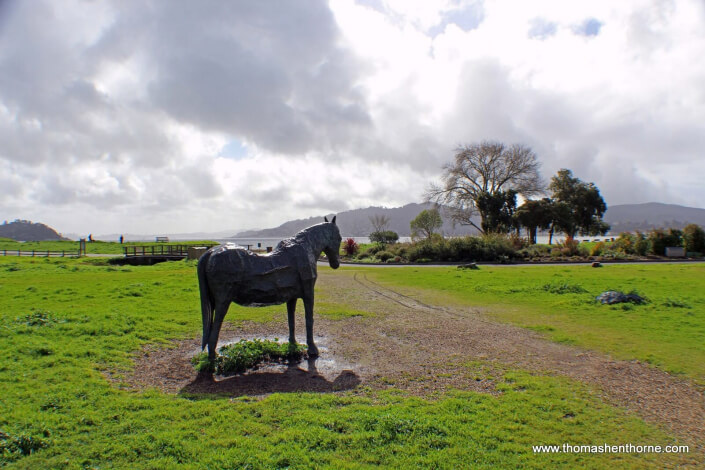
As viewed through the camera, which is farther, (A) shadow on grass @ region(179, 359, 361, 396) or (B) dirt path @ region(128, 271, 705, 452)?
(A) shadow on grass @ region(179, 359, 361, 396)

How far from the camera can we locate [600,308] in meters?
12.3

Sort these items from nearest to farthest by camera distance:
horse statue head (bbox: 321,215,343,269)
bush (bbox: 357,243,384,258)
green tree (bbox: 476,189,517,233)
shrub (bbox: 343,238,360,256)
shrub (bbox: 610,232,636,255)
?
horse statue head (bbox: 321,215,343,269)
shrub (bbox: 610,232,636,255)
bush (bbox: 357,243,384,258)
shrub (bbox: 343,238,360,256)
green tree (bbox: 476,189,517,233)

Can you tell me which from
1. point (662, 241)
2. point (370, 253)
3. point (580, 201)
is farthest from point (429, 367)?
point (580, 201)

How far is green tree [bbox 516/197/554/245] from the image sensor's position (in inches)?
1967

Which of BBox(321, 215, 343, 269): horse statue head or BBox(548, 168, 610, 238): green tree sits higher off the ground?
BBox(548, 168, 610, 238): green tree

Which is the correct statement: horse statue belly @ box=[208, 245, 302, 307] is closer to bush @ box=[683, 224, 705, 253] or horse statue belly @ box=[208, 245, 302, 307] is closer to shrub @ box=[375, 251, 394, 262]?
shrub @ box=[375, 251, 394, 262]

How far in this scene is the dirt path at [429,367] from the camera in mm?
5832

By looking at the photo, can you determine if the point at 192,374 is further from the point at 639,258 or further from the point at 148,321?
the point at 639,258

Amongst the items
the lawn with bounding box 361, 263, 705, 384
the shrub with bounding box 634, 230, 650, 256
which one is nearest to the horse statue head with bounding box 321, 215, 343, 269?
the lawn with bounding box 361, 263, 705, 384

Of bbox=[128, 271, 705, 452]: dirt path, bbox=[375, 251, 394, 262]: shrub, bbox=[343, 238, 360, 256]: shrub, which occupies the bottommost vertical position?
bbox=[128, 271, 705, 452]: dirt path

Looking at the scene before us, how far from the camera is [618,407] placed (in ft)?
17.9

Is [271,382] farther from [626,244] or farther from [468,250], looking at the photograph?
[626,244]

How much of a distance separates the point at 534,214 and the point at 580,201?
38.5 ft

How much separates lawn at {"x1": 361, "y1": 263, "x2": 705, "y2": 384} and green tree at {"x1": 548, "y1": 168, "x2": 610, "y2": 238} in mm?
38182
